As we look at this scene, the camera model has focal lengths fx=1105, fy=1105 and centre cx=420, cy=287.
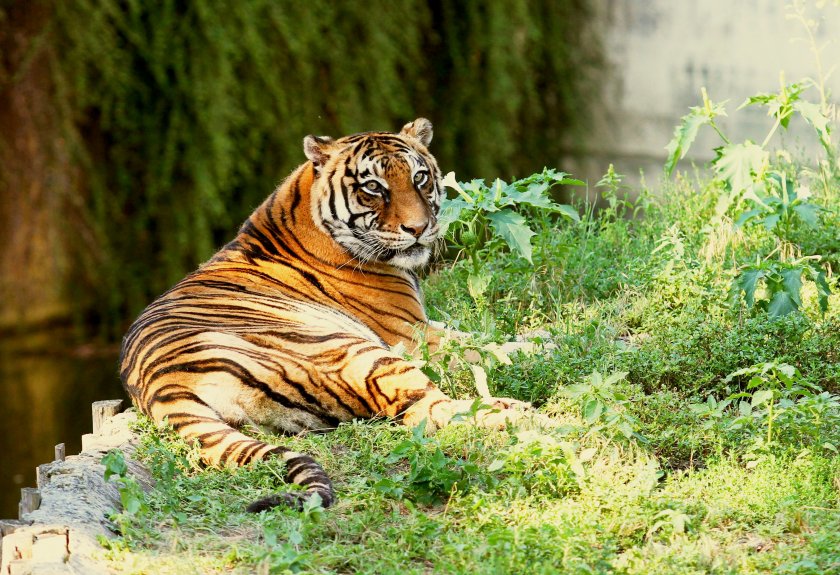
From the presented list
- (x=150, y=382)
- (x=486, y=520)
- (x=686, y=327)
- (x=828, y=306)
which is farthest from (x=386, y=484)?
(x=828, y=306)

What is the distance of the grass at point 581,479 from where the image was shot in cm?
Answer: 262

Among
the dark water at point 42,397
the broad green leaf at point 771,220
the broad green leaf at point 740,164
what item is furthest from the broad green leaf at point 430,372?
the dark water at point 42,397

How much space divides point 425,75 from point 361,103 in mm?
740

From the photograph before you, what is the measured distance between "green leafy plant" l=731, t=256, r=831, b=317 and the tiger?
1170 mm

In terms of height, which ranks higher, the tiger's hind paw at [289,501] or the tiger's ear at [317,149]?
the tiger's ear at [317,149]

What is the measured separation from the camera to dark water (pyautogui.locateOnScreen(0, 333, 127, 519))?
6555mm

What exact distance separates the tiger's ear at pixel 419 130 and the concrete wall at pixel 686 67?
3.85m

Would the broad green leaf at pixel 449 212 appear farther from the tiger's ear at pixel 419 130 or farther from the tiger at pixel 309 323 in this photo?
the tiger's ear at pixel 419 130

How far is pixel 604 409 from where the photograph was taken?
3264 mm

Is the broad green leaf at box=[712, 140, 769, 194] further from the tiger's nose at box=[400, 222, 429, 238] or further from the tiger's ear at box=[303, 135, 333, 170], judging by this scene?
the tiger's ear at box=[303, 135, 333, 170]

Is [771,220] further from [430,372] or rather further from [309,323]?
[309,323]

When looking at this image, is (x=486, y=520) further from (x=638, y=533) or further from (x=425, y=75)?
(x=425, y=75)

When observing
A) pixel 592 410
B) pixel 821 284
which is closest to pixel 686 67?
pixel 821 284

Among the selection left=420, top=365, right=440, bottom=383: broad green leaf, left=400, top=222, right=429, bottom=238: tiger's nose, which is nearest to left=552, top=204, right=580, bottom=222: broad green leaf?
left=400, top=222, right=429, bottom=238: tiger's nose
